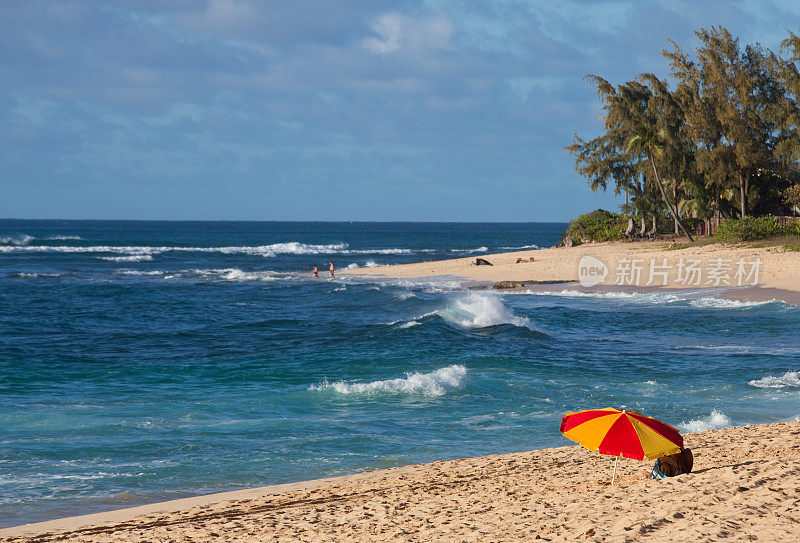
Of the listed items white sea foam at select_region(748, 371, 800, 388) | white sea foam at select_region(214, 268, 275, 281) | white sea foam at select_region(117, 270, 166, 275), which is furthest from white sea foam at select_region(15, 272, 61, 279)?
white sea foam at select_region(748, 371, 800, 388)

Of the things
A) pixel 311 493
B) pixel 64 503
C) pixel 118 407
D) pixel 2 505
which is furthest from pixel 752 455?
pixel 118 407

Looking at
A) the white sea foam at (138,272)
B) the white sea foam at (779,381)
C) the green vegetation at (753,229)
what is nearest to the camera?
the white sea foam at (779,381)

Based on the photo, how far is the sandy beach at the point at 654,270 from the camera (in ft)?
120

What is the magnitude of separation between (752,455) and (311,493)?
6378mm

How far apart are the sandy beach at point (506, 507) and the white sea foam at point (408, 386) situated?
634cm

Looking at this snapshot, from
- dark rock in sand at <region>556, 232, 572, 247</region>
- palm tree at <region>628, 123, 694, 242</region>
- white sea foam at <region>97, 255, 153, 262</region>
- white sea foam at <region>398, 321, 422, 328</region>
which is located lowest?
white sea foam at <region>398, 321, 422, 328</region>

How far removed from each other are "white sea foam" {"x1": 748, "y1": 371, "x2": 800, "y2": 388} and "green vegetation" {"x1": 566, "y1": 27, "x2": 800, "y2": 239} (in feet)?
96.2

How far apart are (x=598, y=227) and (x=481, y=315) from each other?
3823 centimetres

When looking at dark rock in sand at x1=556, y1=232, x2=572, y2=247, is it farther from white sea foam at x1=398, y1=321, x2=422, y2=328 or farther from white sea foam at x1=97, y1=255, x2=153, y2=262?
white sea foam at x1=398, y1=321, x2=422, y2=328

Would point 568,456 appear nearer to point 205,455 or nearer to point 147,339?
point 205,455

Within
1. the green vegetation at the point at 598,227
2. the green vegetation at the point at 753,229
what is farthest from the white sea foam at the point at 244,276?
the green vegetation at the point at 753,229

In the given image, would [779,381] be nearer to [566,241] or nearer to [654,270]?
[654,270]

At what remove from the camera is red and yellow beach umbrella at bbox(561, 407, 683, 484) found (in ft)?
28.8

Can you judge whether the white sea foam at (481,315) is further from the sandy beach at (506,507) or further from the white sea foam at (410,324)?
the sandy beach at (506,507)
